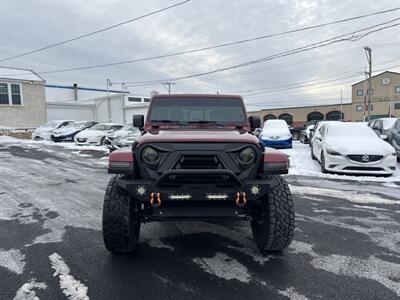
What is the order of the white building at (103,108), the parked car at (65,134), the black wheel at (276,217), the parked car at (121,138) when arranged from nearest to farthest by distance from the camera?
the black wheel at (276,217), the parked car at (121,138), the parked car at (65,134), the white building at (103,108)

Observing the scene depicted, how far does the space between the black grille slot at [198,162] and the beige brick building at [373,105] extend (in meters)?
51.9

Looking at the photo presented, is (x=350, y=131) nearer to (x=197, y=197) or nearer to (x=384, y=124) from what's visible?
(x=384, y=124)

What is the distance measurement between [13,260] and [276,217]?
3.00 meters

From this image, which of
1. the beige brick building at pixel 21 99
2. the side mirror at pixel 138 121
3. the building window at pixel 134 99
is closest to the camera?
the side mirror at pixel 138 121

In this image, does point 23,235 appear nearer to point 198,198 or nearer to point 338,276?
point 198,198

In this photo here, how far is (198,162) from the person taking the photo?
332cm

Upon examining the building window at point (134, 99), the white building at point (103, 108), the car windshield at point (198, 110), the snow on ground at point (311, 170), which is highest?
the building window at point (134, 99)

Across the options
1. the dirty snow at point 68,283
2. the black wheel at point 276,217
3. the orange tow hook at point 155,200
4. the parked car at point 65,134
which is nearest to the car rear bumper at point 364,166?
the black wheel at point 276,217

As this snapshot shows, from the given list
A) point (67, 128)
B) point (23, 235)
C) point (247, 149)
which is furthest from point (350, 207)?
point (67, 128)

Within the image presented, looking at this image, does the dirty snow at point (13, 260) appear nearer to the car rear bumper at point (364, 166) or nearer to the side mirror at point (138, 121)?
the side mirror at point (138, 121)

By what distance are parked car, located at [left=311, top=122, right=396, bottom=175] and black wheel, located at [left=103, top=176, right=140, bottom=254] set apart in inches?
266

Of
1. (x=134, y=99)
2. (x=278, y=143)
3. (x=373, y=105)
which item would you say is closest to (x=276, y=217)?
(x=278, y=143)

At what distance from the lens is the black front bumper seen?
314cm

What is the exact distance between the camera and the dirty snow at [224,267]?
3.16m
